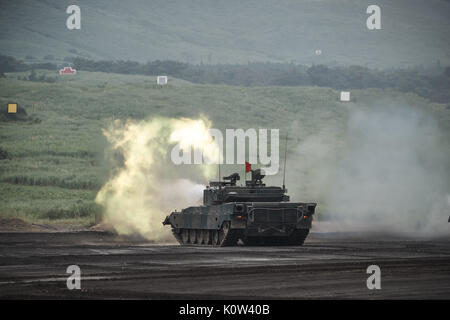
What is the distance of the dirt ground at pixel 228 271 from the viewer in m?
21.0

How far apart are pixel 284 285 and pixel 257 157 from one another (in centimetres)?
7018

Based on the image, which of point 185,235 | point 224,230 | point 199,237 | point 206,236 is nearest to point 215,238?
point 206,236

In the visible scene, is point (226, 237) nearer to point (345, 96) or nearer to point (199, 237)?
point (199, 237)

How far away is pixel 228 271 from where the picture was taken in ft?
85.9

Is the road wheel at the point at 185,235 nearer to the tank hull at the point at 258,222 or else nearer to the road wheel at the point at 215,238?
the tank hull at the point at 258,222

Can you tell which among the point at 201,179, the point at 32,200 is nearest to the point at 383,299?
the point at 201,179

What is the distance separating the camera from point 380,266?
27.3 m

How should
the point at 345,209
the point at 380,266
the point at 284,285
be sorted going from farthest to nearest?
the point at 345,209, the point at 380,266, the point at 284,285

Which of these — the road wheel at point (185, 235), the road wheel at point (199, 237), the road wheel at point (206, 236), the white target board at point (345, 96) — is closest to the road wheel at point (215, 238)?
the road wheel at point (206, 236)

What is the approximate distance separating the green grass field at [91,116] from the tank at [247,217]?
22.3 m

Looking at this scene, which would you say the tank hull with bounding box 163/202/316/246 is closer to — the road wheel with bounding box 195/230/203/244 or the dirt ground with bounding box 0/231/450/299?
the road wheel with bounding box 195/230/203/244

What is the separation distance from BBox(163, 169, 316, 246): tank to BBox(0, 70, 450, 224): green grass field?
878 inches

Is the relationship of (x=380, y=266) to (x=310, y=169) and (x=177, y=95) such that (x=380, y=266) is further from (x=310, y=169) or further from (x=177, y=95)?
(x=177, y=95)

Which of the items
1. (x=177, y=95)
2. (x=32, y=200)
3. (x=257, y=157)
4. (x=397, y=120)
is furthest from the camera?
(x=177, y=95)
